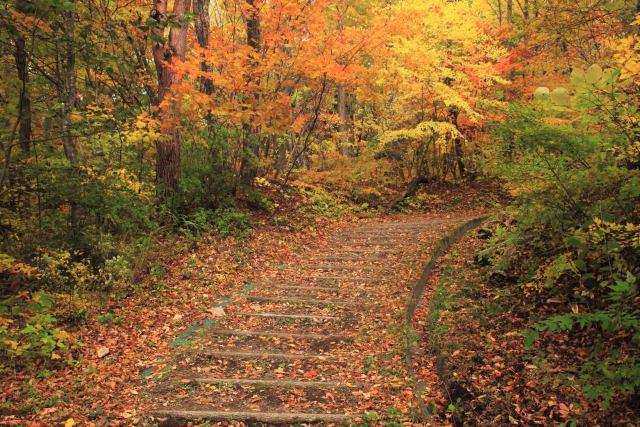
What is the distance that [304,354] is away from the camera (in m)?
5.51

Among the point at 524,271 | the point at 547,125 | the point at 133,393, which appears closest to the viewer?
the point at 547,125

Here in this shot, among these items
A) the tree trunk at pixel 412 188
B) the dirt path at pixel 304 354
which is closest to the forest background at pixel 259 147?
the tree trunk at pixel 412 188

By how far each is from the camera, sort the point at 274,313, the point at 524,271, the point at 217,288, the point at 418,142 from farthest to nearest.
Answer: the point at 418,142
the point at 217,288
the point at 274,313
the point at 524,271

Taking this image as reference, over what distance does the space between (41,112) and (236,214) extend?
448 cm

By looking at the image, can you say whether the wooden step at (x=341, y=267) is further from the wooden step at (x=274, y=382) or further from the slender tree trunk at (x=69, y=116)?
the slender tree trunk at (x=69, y=116)

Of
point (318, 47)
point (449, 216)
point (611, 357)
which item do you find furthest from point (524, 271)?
point (449, 216)

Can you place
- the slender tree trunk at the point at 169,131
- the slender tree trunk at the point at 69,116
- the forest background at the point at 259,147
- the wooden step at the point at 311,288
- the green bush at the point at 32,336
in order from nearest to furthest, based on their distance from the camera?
the forest background at the point at 259,147 < the green bush at the point at 32,336 < the slender tree trunk at the point at 69,116 < the wooden step at the point at 311,288 < the slender tree trunk at the point at 169,131

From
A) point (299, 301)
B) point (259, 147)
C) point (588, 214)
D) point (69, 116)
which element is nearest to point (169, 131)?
point (69, 116)

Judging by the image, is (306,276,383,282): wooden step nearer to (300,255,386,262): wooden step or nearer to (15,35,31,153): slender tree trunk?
(300,255,386,262): wooden step

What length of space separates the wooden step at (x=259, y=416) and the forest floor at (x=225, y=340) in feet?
0.46

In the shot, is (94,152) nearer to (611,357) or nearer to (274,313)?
(274,313)

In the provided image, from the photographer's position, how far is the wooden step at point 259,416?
4.18 meters

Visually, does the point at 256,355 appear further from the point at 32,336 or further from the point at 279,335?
the point at 32,336

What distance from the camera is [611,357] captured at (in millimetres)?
3688
